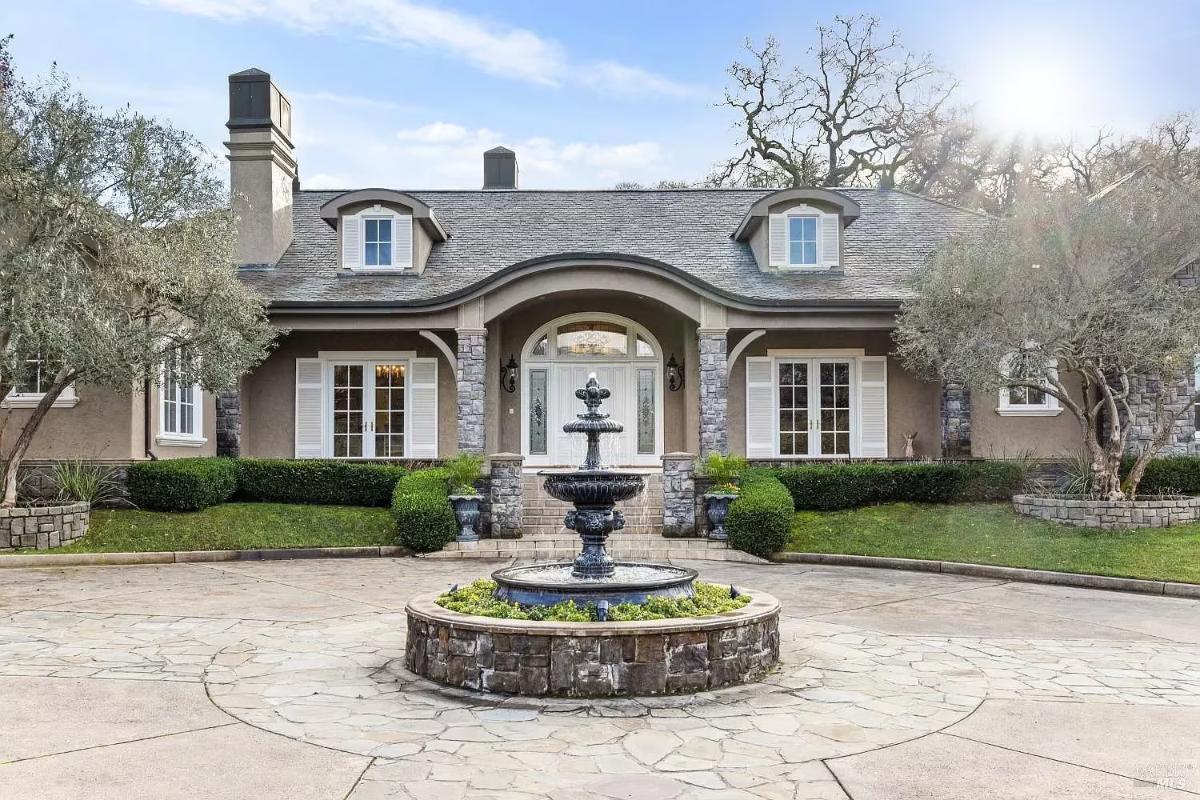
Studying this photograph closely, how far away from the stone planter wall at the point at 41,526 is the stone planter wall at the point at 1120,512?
12810mm

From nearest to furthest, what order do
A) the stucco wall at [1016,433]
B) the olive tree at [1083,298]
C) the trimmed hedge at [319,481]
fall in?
the olive tree at [1083,298] → the trimmed hedge at [319,481] → the stucco wall at [1016,433]

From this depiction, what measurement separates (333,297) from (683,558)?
7.59 m

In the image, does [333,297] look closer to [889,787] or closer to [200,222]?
[200,222]

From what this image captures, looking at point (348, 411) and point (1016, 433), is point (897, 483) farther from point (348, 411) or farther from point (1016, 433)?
point (348, 411)

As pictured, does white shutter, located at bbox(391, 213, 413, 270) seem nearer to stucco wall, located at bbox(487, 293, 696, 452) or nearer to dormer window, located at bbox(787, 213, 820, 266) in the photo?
stucco wall, located at bbox(487, 293, 696, 452)

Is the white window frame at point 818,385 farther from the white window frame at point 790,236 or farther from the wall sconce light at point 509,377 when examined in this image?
the wall sconce light at point 509,377

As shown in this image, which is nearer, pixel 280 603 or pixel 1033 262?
pixel 280 603

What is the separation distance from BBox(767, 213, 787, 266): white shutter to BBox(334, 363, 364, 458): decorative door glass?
7.60 m

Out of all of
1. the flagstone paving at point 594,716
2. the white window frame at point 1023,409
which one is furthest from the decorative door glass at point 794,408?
the flagstone paving at point 594,716

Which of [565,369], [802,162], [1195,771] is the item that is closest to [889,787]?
[1195,771]

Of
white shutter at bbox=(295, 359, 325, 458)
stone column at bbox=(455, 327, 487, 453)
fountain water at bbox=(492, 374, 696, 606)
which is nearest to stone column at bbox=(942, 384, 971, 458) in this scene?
stone column at bbox=(455, 327, 487, 453)

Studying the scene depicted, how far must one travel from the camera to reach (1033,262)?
12.6 meters

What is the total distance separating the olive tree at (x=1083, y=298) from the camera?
12227mm

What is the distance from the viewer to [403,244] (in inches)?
683
